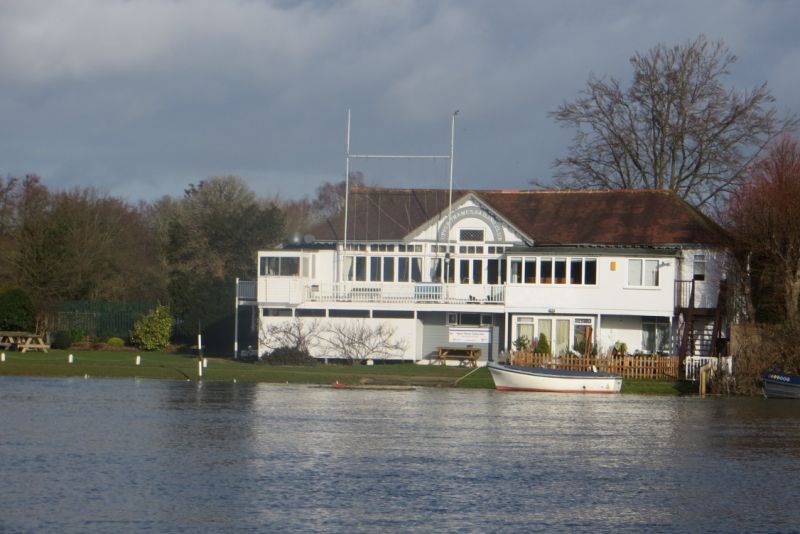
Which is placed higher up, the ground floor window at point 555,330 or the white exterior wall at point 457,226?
the white exterior wall at point 457,226

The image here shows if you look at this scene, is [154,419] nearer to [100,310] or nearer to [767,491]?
[767,491]

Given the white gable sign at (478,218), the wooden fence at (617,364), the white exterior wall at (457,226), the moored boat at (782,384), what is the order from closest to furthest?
the moored boat at (782,384) < the wooden fence at (617,364) < the white gable sign at (478,218) < the white exterior wall at (457,226)

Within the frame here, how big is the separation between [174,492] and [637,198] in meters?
35.4

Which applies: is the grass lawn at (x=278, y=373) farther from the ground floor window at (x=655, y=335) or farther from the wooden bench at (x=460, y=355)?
the ground floor window at (x=655, y=335)

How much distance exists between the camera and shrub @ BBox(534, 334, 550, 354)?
47406 mm

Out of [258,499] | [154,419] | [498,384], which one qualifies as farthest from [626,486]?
[498,384]

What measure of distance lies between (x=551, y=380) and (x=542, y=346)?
6931mm

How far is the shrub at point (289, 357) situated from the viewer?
47.8 meters

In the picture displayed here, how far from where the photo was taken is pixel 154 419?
29719 mm

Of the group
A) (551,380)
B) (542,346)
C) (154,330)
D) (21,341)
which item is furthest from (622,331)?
(21,341)

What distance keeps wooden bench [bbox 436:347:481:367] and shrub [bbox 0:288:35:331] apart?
18.5 meters

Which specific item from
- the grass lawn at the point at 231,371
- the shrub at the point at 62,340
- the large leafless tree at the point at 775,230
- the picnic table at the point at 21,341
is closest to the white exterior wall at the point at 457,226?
the grass lawn at the point at 231,371

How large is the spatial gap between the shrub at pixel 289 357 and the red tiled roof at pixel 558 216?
19.1 feet

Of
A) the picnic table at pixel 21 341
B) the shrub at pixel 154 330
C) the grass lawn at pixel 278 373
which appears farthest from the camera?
the shrub at pixel 154 330
